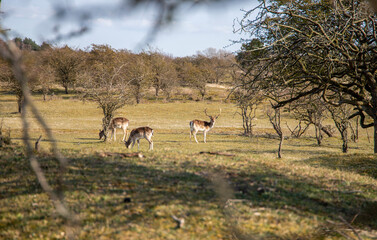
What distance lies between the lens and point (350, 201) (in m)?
5.83

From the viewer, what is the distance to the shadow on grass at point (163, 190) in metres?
4.73

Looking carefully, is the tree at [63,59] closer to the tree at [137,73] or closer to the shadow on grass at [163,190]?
the shadow on grass at [163,190]

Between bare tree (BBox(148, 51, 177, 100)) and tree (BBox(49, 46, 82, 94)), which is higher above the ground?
bare tree (BBox(148, 51, 177, 100))

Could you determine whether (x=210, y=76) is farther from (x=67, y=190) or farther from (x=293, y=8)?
(x=67, y=190)

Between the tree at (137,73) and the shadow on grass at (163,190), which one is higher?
the tree at (137,73)

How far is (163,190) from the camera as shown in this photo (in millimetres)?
5398

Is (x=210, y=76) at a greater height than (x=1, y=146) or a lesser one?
greater

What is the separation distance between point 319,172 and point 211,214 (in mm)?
4239

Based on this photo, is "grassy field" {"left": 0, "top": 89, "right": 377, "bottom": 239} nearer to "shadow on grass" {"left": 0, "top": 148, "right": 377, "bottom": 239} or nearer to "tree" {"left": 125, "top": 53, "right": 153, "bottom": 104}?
"shadow on grass" {"left": 0, "top": 148, "right": 377, "bottom": 239}

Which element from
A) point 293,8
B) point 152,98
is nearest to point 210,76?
point 152,98

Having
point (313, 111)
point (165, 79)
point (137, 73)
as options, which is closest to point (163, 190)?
point (313, 111)

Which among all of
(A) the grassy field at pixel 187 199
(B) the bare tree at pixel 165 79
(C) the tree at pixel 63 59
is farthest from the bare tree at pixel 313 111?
(B) the bare tree at pixel 165 79

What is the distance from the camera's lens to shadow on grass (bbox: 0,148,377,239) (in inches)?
186

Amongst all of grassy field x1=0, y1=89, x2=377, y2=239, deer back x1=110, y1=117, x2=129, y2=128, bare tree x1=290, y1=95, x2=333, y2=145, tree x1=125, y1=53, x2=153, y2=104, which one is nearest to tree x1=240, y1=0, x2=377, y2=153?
bare tree x1=290, y1=95, x2=333, y2=145
